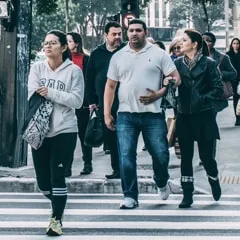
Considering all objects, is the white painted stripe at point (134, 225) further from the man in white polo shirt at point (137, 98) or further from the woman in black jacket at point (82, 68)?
the woman in black jacket at point (82, 68)

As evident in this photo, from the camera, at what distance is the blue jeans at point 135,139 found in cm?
939

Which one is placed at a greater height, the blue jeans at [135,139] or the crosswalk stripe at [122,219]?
the blue jeans at [135,139]

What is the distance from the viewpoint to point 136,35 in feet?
30.8

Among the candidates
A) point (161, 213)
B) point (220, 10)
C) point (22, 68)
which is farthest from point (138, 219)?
point (220, 10)

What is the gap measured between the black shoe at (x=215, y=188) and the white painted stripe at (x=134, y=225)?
1.13m

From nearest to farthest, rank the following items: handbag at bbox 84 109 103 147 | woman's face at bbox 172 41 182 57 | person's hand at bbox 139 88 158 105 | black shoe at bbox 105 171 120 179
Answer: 1. person's hand at bbox 139 88 158 105
2. handbag at bbox 84 109 103 147
3. black shoe at bbox 105 171 120 179
4. woman's face at bbox 172 41 182 57

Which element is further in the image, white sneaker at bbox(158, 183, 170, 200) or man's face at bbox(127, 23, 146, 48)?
white sneaker at bbox(158, 183, 170, 200)

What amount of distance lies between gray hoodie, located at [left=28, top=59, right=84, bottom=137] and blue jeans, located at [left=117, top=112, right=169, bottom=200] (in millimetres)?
1176

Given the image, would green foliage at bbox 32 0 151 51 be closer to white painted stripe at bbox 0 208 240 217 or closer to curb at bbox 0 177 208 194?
curb at bbox 0 177 208 194

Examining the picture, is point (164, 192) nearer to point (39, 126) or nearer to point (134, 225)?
point (134, 225)

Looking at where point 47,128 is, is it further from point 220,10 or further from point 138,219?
point 220,10

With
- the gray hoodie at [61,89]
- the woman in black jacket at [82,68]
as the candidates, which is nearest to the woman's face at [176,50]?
the woman in black jacket at [82,68]

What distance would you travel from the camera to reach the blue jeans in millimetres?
9391

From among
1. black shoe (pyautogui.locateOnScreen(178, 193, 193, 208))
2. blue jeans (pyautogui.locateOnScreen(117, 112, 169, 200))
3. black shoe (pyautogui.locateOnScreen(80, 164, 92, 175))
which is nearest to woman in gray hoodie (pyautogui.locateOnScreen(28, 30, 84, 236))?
blue jeans (pyautogui.locateOnScreen(117, 112, 169, 200))
